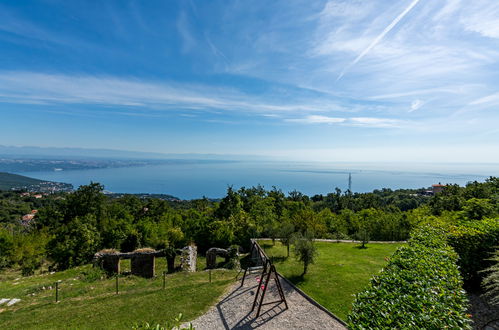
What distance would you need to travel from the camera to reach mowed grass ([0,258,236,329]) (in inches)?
315

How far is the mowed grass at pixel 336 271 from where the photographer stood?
28.4 feet

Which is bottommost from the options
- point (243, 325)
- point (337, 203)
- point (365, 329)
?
point (337, 203)

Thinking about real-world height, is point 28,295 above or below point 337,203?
above

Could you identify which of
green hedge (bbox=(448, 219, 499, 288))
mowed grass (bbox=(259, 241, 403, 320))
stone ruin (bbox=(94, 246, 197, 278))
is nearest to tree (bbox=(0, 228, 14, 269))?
stone ruin (bbox=(94, 246, 197, 278))

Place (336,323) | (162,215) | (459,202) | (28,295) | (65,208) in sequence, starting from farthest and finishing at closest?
1. (162,215)
2. (65,208)
3. (459,202)
4. (28,295)
5. (336,323)

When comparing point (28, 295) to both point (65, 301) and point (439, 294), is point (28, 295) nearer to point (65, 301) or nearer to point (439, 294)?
point (65, 301)

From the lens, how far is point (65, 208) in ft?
84.6

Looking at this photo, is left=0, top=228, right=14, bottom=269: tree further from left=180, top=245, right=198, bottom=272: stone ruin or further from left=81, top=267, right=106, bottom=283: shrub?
left=180, top=245, right=198, bottom=272: stone ruin

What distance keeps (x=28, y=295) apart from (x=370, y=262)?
56.4 feet

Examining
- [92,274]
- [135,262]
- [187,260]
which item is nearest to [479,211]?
[187,260]

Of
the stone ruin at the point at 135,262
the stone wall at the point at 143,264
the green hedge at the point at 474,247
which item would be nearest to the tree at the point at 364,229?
the green hedge at the point at 474,247

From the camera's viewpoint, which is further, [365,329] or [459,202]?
[459,202]

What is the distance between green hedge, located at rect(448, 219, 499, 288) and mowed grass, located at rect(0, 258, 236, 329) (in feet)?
30.1

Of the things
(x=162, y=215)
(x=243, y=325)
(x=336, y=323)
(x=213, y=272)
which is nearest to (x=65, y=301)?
(x=213, y=272)
